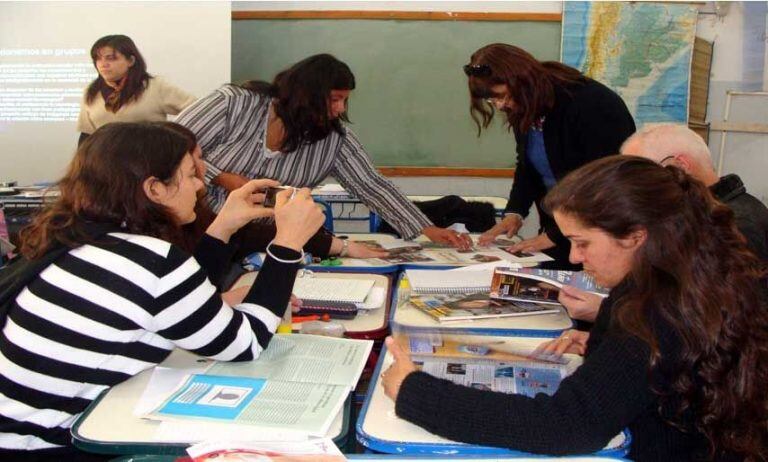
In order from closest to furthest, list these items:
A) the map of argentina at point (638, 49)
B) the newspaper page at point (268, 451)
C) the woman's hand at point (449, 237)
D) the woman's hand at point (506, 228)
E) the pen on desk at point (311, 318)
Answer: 1. the newspaper page at point (268, 451)
2. the pen on desk at point (311, 318)
3. the woman's hand at point (449, 237)
4. the woman's hand at point (506, 228)
5. the map of argentina at point (638, 49)

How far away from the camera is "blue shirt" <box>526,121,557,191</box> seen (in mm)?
2616

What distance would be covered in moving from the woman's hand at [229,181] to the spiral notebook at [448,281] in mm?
695

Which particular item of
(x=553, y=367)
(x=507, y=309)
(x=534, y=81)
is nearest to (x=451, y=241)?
(x=534, y=81)

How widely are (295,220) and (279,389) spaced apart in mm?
401

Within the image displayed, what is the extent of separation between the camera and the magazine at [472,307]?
5.53ft

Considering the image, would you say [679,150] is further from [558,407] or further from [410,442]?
[410,442]

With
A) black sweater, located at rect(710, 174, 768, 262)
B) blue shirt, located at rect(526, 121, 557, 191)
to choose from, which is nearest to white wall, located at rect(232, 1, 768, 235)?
blue shirt, located at rect(526, 121, 557, 191)

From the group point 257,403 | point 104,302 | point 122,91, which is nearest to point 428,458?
point 257,403

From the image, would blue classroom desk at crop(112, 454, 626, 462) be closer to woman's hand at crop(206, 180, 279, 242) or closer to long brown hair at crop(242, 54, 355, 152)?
woman's hand at crop(206, 180, 279, 242)

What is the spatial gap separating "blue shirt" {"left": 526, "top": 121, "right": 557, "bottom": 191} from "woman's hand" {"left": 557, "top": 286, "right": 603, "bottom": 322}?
1033mm

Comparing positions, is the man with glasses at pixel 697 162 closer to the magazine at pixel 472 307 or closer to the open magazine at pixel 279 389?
the magazine at pixel 472 307

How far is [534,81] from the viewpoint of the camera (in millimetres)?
2361

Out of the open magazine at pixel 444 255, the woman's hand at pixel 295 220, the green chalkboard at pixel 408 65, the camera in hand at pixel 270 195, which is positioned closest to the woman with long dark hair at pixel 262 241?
the open magazine at pixel 444 255

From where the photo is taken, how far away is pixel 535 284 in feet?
6.11
